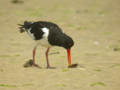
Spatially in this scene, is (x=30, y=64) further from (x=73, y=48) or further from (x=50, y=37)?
(x=73, y=48)

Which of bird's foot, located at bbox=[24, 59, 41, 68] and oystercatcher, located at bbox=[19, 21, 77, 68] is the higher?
oystercatcher, located at bbox=[19, 21, 77, 68]

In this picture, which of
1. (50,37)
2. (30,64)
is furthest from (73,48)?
(30,64)

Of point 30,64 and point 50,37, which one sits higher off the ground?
point 50,37

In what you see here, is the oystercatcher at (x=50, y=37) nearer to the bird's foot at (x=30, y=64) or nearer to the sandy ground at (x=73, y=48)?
the bird's foot at (x=30, y=64)

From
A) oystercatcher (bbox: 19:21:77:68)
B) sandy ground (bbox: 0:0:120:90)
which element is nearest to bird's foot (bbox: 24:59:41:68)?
oystercatcher (bbox: 19:21:77:68)

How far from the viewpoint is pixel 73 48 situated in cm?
1281

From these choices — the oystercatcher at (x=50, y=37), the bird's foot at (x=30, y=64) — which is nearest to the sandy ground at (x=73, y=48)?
the bird's foot at (x=30, y=64)

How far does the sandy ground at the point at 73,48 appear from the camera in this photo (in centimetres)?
864

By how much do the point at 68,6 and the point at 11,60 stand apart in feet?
34.0

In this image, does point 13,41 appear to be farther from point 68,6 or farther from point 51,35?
point 68,6

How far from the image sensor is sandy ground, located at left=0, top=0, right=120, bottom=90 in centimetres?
864

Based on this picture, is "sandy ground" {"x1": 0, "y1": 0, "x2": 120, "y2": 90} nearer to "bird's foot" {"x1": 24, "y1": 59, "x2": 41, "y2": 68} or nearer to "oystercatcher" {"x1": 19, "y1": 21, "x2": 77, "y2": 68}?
"bird's foot" {"x1": 24, "y1": 59, "x2": 41, "y2": 68}

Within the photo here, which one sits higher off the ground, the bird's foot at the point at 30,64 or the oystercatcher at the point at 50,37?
the oystercatcher at the point at 50,37

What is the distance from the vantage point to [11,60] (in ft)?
35.5
